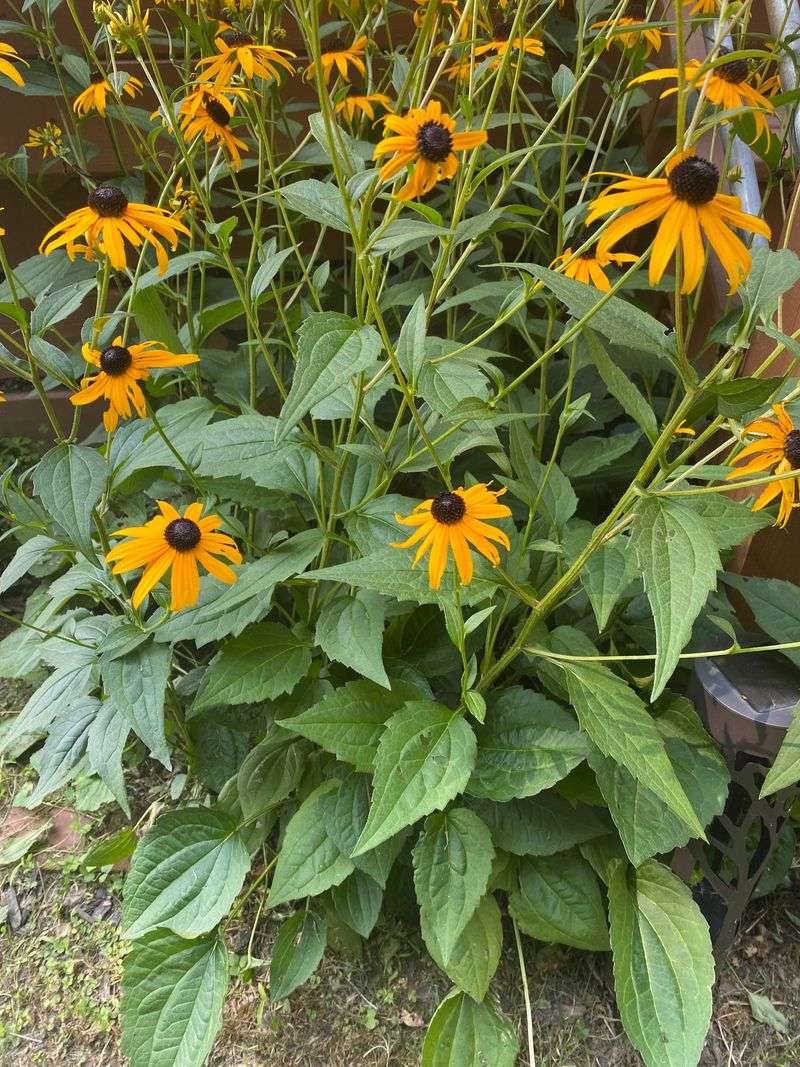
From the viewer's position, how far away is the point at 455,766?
102 centimetres

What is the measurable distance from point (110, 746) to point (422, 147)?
0.93 meters

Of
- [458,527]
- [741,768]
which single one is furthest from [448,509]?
[741,768]

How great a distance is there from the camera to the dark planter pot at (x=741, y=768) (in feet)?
3.65

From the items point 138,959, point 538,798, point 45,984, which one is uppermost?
point 538,798

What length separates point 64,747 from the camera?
4.24ft

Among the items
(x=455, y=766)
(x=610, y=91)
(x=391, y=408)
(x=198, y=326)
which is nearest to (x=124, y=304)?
(x=198, y=326)

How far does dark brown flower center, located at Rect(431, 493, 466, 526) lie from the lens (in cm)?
94

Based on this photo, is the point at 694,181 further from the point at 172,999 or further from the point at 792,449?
the point at 172,999

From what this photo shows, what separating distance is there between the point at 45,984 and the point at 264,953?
0.36 m

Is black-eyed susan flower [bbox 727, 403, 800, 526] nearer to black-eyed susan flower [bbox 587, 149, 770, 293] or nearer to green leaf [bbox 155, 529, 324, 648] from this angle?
black-eyed susan flower [bbox 587, 149, 770, 293]

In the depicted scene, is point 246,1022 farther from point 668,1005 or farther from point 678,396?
point 678,396

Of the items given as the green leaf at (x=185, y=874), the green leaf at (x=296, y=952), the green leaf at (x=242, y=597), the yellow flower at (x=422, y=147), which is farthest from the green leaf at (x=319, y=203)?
the green leaf at (x=296, y=952)

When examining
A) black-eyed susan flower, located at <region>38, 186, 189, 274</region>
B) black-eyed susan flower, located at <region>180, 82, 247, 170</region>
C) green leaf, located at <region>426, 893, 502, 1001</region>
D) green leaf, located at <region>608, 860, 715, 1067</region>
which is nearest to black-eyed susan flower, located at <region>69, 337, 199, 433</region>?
black-eyed susan flower, located at <region>38, 186, 189, 274</region>

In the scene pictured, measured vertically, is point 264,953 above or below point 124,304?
below
